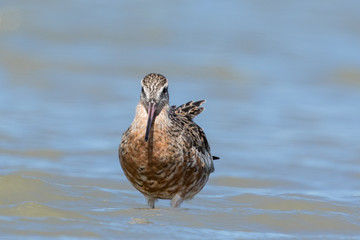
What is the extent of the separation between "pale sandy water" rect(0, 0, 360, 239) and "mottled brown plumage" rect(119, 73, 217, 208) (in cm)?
28

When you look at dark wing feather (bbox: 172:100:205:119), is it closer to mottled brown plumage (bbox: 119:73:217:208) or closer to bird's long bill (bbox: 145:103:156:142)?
mottled brown plumage (bbox: 119:73:217:208)

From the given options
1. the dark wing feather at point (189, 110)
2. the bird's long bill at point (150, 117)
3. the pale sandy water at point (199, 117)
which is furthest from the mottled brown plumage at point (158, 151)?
A: the dark wing feather at point (189, 110)

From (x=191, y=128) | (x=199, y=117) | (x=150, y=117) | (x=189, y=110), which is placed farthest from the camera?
(x=199, y=117)

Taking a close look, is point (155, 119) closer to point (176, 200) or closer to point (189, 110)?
point (176, 200)

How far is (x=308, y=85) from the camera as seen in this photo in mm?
15922

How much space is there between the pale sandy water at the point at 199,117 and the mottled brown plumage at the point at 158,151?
28cm

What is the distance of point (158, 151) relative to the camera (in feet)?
27.3

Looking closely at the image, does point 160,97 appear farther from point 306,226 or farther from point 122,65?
point 122,65

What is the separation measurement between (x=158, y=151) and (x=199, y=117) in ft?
18.1

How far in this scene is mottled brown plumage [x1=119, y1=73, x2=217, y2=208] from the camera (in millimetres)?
8234

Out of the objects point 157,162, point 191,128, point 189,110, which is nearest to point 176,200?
point 157,162

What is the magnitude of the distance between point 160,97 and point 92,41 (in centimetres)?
1034

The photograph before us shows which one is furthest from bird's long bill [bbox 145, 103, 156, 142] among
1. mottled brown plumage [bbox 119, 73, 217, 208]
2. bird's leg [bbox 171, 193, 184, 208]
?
bird's leg [bbox 171, 193, 184, 208]

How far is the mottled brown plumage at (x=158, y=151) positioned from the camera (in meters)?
8.23
